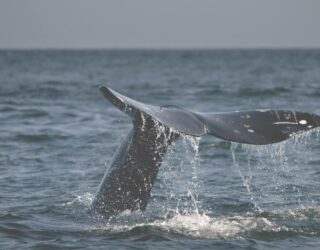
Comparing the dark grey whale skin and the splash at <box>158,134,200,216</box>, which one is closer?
the dark grey whale skin

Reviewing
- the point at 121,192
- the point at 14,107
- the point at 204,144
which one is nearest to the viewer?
the point at 121,192

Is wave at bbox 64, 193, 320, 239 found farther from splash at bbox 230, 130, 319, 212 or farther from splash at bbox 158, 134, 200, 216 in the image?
splash at bbox 230, 130, 319, 212

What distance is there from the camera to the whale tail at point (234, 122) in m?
5.83

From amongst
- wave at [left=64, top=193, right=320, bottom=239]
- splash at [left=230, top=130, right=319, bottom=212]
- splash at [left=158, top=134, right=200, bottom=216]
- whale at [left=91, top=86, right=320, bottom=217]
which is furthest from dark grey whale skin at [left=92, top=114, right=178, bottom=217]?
splash at [left=230, top=130, right=319, bottom=212]

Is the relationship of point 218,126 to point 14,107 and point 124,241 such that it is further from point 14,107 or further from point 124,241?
point 14,107

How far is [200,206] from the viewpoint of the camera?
855 centimetres

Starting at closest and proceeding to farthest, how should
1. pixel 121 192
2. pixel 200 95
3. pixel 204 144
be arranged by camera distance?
pixel 121 192, pixel 204 144, pixel 200 95

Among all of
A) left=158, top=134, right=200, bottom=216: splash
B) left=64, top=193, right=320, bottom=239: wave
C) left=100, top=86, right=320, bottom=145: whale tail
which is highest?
left=100, top=86, right=320, bottom=145: whale tail

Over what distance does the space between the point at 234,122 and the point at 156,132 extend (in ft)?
2.15

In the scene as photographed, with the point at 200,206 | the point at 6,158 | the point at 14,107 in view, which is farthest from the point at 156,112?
the point at 14,107

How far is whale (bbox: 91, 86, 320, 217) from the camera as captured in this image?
5910 millimetres

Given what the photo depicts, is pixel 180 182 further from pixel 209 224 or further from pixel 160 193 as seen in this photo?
pixel 209 224

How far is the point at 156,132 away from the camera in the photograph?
6441 mm

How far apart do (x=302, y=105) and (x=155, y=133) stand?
14.6 m
